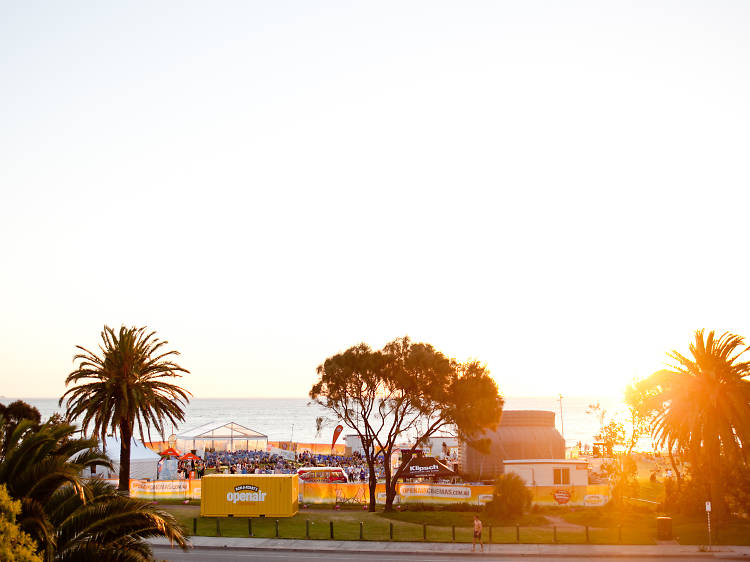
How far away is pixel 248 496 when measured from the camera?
1635 inches

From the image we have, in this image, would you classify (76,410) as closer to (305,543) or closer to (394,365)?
(305,543)

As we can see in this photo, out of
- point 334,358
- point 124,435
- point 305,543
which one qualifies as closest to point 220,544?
point 305,543

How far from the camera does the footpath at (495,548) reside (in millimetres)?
33031

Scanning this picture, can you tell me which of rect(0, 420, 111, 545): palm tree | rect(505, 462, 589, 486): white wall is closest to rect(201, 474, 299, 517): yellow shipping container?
rect(505, 462, 589, 486): white wall

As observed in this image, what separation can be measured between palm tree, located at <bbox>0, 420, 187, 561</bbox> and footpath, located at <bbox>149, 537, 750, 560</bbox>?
16955 millimetres

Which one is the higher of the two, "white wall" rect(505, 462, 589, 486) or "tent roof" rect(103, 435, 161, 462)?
"tent roof" rect(103, 435, 161, 462)

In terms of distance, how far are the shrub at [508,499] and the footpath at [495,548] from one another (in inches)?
361

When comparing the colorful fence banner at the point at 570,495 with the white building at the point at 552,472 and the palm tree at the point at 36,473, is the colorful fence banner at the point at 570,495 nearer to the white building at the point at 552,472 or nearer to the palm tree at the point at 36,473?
the white building at the point at 552,472

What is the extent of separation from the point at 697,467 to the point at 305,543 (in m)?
24.5

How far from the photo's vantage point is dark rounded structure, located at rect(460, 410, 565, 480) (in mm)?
64562

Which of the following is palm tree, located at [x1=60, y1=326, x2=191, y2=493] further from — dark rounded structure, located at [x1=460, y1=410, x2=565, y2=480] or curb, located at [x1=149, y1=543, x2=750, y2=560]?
dark rounded structure, located at [x1=460, y1=410, x2=565, y2=480]

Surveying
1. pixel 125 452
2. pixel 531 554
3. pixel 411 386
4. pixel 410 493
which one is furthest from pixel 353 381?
pixel 531 554

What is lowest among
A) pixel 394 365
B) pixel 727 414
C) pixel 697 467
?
pixel 697 467

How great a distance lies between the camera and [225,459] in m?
78.0
